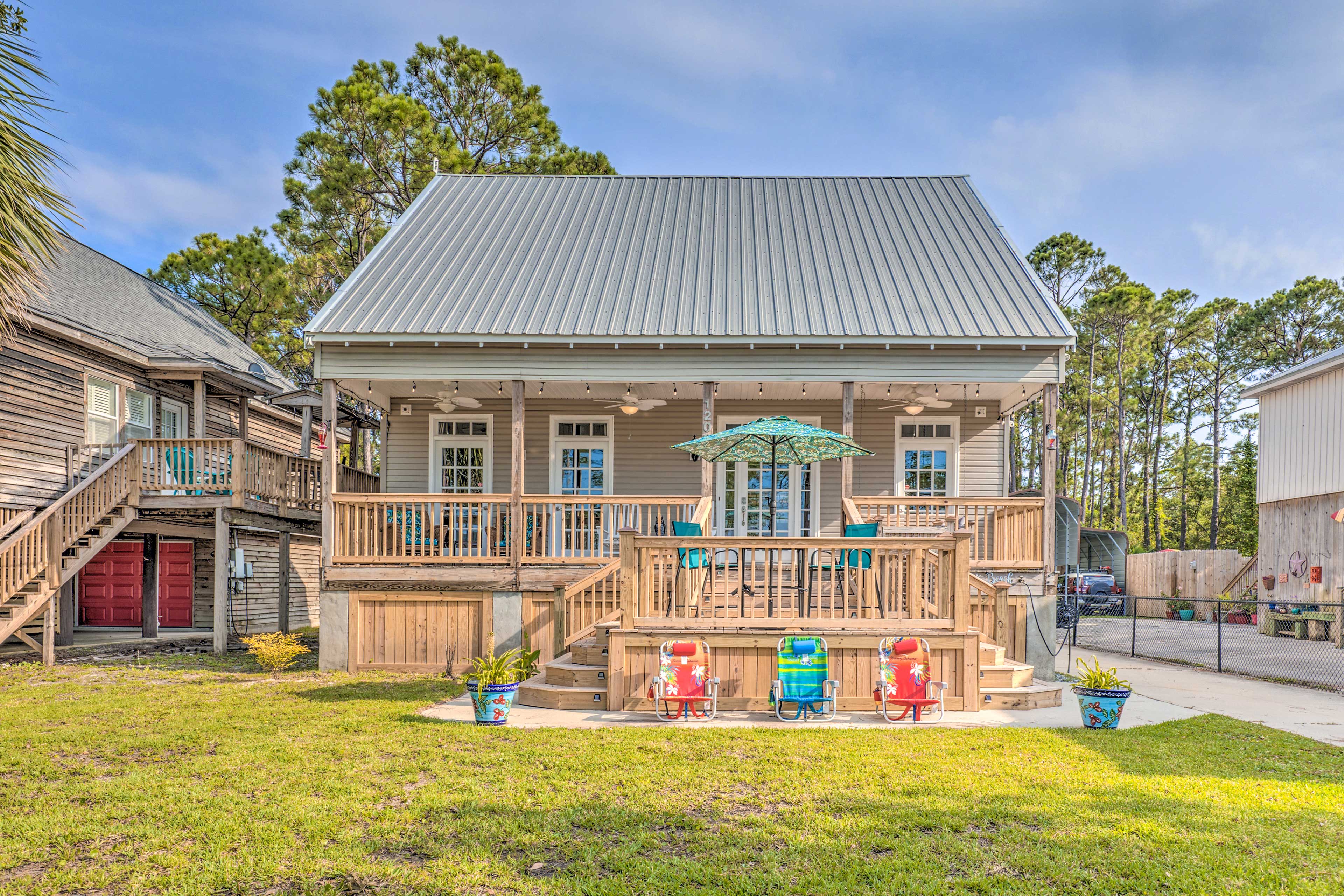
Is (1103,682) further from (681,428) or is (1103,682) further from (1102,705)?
(681,428)

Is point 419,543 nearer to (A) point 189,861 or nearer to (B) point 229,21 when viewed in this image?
(A) point 189,861

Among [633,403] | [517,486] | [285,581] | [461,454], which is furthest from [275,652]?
[633,403]

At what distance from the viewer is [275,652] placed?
35.5ft

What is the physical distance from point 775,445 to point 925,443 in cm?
507

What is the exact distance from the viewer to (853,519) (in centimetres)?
1012

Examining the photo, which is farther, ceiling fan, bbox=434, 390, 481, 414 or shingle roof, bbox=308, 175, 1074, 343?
ceiling fan, bbox=434, 390, 481, 414

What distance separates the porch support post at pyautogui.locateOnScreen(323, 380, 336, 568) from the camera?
35.9 feet

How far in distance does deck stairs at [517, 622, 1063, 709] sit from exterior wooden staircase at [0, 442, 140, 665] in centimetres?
756

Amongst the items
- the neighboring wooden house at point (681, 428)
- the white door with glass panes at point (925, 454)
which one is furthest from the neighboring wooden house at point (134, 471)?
the white door with glass panes at point (925, 454)

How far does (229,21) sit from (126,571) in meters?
11.4

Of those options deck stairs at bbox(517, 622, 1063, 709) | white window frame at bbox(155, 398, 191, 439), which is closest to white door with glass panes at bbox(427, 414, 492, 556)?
white window frame at bbox(155, 398, 191, 439)

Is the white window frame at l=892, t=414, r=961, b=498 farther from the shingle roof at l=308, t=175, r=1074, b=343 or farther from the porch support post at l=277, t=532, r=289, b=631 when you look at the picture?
the porch support post at l=277, t=532, r=289, b=631

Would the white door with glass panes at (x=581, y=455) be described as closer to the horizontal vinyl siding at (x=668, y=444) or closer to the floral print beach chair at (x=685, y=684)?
the horizontal vinyl siding at (x=668, y=444)

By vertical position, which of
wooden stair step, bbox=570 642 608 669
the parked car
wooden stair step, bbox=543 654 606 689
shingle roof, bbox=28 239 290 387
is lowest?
the parked car
